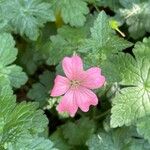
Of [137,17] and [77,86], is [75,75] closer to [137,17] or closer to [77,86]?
[77,86]

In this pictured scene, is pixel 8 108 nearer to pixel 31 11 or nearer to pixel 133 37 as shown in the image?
pixel 31 11

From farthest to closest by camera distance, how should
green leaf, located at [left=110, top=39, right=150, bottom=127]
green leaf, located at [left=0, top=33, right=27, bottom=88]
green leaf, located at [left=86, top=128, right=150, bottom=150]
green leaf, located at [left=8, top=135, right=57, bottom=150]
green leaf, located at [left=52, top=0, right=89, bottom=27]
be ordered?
1. green leaf, located at [left=52, top=0, right=89, bottom=27]
2. green leaf, located at [left=86, top=128, right=150, bottom=150]
3. green leaf, located at [left=0, top=33, right=27, bottom=88]
4. green leaf, located at [left=110, top=39, right=150, bottom=127]
5. green leaf, located at [left=8, top=135, right=57, bottom=150]

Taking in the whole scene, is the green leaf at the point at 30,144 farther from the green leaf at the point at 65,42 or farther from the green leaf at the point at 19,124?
the green leaf at the point at 65,42

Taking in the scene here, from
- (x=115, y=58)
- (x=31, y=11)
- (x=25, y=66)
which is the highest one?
(x=31, y=11)

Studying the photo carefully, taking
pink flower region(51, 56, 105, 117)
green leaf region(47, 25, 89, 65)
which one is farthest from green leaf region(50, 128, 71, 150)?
pink flower region(51, 56, 105, 117)

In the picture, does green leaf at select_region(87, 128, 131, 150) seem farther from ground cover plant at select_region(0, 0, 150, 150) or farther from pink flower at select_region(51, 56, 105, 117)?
pink flower at select_region(51, 56, 105, 117)

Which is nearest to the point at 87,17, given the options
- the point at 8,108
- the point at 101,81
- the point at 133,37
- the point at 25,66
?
the point at 133,37
